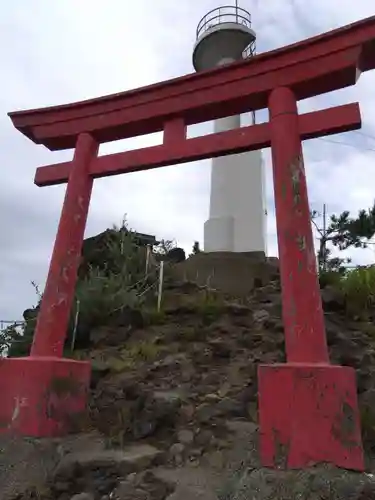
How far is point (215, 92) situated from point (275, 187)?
1055mm

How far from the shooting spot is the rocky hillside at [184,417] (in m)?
2.52

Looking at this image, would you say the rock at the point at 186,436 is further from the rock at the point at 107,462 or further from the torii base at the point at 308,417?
the torii base at the point at 308,417

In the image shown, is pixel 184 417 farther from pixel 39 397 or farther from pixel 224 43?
pixel 224 43

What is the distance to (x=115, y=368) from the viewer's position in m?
4.33

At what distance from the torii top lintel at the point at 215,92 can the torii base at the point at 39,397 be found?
7.15ft

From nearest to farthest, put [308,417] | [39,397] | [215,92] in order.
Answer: [308,417] → [39,397] → [215,92]

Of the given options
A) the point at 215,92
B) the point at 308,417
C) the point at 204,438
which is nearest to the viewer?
the point at 308,417

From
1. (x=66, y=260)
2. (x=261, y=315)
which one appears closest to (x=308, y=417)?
(x=66, y=260)

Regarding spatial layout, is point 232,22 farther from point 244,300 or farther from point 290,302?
point 290,302

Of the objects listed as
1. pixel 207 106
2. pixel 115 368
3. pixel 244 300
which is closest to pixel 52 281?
pixel 115 368

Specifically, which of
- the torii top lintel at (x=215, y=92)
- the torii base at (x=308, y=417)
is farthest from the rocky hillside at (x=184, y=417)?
the torii top lintel at (x=215, y=92)

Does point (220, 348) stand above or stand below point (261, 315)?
below

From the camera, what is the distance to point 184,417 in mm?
3396

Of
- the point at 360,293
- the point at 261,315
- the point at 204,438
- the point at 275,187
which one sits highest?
the point at 275,187
